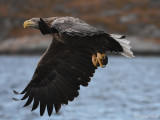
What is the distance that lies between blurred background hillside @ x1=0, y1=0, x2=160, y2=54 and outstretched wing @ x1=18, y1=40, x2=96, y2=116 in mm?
34550

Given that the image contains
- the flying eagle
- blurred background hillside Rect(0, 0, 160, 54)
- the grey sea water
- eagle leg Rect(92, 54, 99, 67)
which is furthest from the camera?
blurred background hillside Rect(0, 0, 160, 54)

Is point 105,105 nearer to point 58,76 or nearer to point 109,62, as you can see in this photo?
point 58,76

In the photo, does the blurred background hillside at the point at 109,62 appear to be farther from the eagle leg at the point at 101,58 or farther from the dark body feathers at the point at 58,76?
the eagle leg at the point at 101,58

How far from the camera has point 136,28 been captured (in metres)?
46.3

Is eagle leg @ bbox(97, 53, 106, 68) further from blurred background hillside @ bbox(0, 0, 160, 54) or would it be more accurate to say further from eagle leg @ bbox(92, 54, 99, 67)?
blurred background hillside @ bbox(0, 0, 160, 54)

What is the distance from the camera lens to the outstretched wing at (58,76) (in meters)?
8.92

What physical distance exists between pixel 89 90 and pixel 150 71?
29.3ft

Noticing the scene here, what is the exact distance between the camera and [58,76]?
9.16 metres

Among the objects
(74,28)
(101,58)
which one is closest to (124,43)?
(101,58)

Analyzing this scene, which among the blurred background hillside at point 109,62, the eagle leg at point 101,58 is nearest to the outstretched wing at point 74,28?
the eagle leg at point 101,58

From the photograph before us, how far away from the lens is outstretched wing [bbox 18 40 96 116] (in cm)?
892

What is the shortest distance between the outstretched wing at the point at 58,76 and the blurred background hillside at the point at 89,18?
34550 mm

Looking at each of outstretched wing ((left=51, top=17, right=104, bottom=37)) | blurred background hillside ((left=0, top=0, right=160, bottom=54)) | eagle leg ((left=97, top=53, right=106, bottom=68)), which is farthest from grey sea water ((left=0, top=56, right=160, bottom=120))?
blurred background hillside ((left=0, top=0, right=160, bottom=54))

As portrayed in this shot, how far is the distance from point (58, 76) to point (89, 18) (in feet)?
131
